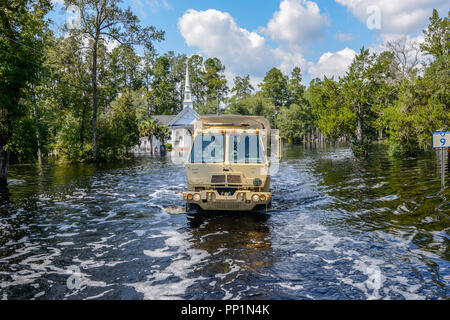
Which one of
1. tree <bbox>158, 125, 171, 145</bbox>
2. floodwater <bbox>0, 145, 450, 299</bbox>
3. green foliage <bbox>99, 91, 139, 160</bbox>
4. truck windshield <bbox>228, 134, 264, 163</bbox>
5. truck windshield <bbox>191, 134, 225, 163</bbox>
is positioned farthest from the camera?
tree <bbox>158, 125, 171, 145</bbox>

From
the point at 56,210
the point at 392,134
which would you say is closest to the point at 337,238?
the point at 56,210

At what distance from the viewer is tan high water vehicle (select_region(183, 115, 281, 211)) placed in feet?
29.8

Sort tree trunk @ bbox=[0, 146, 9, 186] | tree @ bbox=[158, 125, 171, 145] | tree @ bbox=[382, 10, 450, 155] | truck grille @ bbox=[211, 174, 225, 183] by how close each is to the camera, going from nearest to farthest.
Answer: truck grille @ bbox=[211, 174, 225, 183], tree trunk @ bbox=[0, 146, 9, 186], tree @ bbox=[382, 10, 450, 155], tree @ bbox=[158, 125, 171, 145]

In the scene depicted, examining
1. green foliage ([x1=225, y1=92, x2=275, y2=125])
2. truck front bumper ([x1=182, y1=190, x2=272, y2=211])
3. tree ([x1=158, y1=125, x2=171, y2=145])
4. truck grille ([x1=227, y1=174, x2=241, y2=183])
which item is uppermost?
green foliage ([x1=225, y1=92, x2=275, y2=125])

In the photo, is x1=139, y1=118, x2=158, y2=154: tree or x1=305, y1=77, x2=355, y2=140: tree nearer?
x1=305, y1=77, x2=355, y2=140: tree

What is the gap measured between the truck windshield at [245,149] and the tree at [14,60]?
496 inches

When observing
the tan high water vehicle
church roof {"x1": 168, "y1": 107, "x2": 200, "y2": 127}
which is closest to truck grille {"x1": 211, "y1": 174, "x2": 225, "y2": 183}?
the tan high water vehicle

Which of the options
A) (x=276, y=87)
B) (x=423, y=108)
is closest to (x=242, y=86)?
(x=276, y=87)

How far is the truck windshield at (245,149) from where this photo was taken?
31.7 feet

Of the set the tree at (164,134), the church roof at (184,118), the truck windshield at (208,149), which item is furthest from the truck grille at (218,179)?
the tree at (164,134)

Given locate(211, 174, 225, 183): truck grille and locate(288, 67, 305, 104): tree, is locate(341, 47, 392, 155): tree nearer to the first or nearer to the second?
locate(211, 174, 225, 183): truck grille

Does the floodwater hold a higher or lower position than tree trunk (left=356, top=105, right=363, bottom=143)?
lower

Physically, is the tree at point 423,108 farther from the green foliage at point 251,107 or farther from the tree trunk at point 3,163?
the green foliage at point 251,107

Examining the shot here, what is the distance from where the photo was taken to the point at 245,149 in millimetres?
9922
